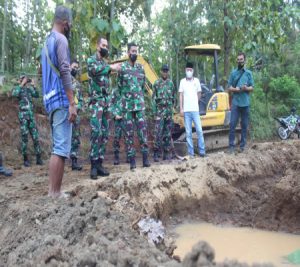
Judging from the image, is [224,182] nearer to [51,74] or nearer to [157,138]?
[157,138]

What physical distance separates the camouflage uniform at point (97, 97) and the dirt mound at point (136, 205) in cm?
51

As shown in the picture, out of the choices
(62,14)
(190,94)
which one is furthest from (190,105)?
(62,14)

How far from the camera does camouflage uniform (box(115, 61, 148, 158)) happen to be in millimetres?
5910

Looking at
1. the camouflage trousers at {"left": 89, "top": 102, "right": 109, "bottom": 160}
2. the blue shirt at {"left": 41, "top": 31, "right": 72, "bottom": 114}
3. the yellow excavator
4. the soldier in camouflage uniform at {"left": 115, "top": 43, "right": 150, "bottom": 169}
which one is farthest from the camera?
the yellow excavator

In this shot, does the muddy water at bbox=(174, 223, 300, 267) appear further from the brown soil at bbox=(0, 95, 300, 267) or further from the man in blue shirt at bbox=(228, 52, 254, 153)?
the man in blue shirt at bbox=(228, 52, 254, 153)

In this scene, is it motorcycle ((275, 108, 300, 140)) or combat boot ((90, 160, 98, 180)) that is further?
motorcycle ((275, 108, 300, 140))

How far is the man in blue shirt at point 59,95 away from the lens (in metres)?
3.88

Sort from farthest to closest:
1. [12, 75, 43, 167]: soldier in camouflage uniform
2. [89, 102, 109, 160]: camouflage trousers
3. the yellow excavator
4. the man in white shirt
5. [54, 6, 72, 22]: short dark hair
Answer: the yellow excavator < the man in white shirt < [12, 75, 43, 167]: soldier in camouflage uniform < [89, 102, 109, 160]: camouflage trousers < [54, 6, 72, 22]: short dark hair

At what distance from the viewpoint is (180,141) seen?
30.6 feet

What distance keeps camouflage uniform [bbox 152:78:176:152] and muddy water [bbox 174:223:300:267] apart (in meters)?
2.58

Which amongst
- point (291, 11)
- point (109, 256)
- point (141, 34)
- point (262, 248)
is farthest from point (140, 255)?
point (141, 34)

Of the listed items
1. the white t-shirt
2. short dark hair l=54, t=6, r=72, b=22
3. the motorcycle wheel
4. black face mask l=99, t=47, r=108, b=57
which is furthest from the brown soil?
the motorcycle wheel

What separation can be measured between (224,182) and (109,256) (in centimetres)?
392

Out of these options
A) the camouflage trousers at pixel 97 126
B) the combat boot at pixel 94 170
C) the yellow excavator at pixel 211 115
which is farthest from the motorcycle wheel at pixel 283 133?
the combat boot at pixel 94 170
